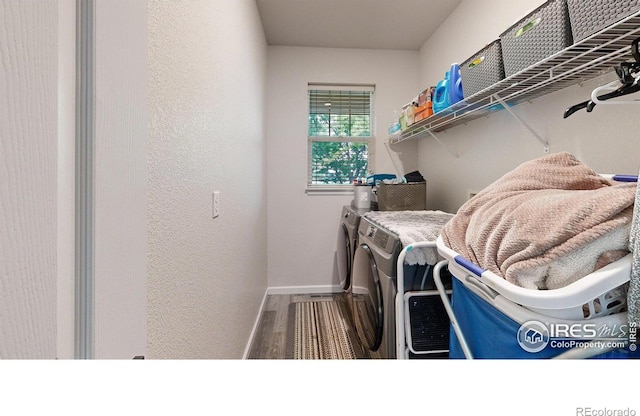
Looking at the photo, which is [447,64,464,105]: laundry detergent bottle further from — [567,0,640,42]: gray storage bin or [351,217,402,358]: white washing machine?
[351,217,402,358]: white washing machine

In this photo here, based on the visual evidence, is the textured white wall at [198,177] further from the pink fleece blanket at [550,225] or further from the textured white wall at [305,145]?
the textured white wall at [305,145]

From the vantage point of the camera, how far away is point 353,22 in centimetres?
237

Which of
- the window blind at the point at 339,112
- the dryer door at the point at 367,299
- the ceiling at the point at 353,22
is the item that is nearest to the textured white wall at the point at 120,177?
the dryer door at the point at 367,299

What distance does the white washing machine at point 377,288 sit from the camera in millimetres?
1229

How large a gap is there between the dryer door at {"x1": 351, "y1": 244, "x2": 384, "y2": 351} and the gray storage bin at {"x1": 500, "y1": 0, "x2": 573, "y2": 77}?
40.8 inches

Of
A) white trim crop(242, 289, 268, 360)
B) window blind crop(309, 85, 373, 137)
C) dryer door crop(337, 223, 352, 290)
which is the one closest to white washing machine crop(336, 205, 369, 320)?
A: dryer door crop(337, 223, 352, 290)

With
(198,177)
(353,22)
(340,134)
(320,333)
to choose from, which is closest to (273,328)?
(320,333)

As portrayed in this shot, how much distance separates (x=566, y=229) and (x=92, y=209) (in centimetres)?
77

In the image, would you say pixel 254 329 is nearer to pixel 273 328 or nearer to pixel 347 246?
pixel 273 328

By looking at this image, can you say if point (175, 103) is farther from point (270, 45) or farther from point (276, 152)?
point (270, 45)

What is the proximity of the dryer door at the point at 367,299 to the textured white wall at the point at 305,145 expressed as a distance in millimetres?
993

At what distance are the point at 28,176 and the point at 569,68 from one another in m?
1.53

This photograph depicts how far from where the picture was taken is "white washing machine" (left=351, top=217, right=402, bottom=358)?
1.23m
